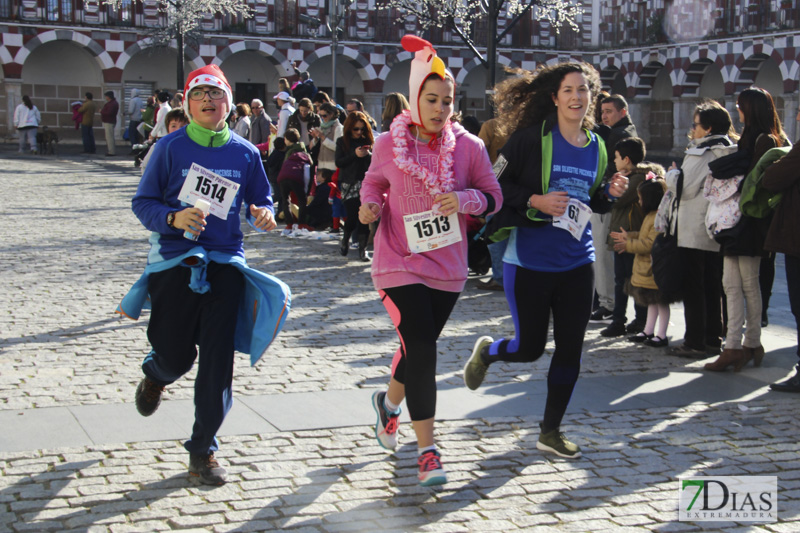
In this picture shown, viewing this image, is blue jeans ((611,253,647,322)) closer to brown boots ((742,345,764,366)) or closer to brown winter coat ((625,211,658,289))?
brown winter coat ((625,211,658,289))

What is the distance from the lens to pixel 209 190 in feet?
15.5

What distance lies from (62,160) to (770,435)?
27.8 metres

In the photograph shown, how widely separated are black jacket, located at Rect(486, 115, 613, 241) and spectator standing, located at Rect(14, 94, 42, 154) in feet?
94.5

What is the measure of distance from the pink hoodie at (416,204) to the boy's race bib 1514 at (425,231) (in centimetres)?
4

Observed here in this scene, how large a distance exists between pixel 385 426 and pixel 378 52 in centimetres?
3741

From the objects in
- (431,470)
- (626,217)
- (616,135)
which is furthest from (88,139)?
(431,470)

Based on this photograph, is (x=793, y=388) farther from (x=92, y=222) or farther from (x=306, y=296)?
(x=92, y=222)

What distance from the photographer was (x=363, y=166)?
11.9m

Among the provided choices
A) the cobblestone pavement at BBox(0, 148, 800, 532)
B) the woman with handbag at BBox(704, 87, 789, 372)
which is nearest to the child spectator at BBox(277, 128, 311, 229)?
the cobblestone pavement at BBox(0, 148, 800, 532)

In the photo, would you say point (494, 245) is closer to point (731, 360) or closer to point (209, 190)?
point (731, 360)

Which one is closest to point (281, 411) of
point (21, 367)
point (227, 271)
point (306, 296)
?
point (227, 271)

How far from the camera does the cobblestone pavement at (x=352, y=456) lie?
4.27 m

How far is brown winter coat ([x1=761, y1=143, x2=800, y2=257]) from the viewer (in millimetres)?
6473

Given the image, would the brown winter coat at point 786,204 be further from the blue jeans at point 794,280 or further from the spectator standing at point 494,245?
the spectator standing at point 494,245
